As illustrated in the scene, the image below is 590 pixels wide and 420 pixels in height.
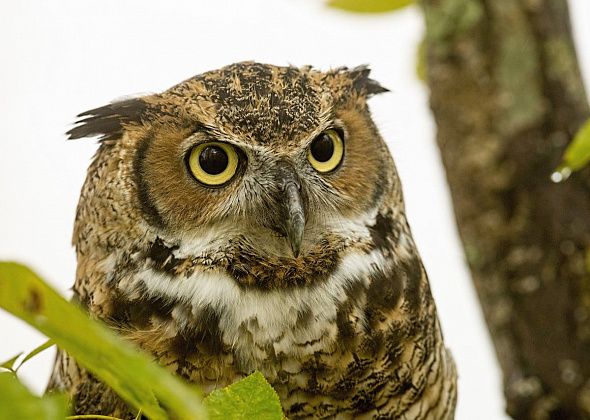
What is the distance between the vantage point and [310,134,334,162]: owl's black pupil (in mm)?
1439

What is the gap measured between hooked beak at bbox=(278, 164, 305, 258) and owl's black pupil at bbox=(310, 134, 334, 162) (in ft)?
0.25

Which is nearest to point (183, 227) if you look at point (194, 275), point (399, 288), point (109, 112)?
point (194, 275)

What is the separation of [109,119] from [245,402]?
92 cm

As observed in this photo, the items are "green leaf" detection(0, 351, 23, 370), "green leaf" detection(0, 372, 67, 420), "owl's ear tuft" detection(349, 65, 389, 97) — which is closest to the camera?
"green leaf" detection(0, 372, 67, 420)

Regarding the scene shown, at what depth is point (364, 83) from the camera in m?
1.69

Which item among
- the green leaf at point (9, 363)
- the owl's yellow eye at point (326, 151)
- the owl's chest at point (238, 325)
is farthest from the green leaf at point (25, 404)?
the owl's yellow eye at point (326, 151)

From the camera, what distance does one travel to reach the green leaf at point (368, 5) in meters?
1.84

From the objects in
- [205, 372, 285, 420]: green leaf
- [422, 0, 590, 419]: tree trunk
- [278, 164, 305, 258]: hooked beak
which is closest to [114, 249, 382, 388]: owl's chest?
[278, 164, 305, 258]: hooked beak

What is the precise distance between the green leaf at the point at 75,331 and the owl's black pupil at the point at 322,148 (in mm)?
948

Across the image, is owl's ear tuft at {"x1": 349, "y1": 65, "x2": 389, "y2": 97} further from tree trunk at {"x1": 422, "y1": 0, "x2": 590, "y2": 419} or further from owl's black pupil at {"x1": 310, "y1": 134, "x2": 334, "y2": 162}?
tree trunk at {"x1": 422, "y1": 0, "x2": 590, "y2": 419}

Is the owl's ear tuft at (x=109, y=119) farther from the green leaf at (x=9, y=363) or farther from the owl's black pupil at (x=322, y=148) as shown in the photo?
the green leaf at (x=9, y=363)

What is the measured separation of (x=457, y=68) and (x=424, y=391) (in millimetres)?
1042

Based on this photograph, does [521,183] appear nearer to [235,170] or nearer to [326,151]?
[326,151]

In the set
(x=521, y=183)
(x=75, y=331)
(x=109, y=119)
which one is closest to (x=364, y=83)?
(x=109, y=119)
